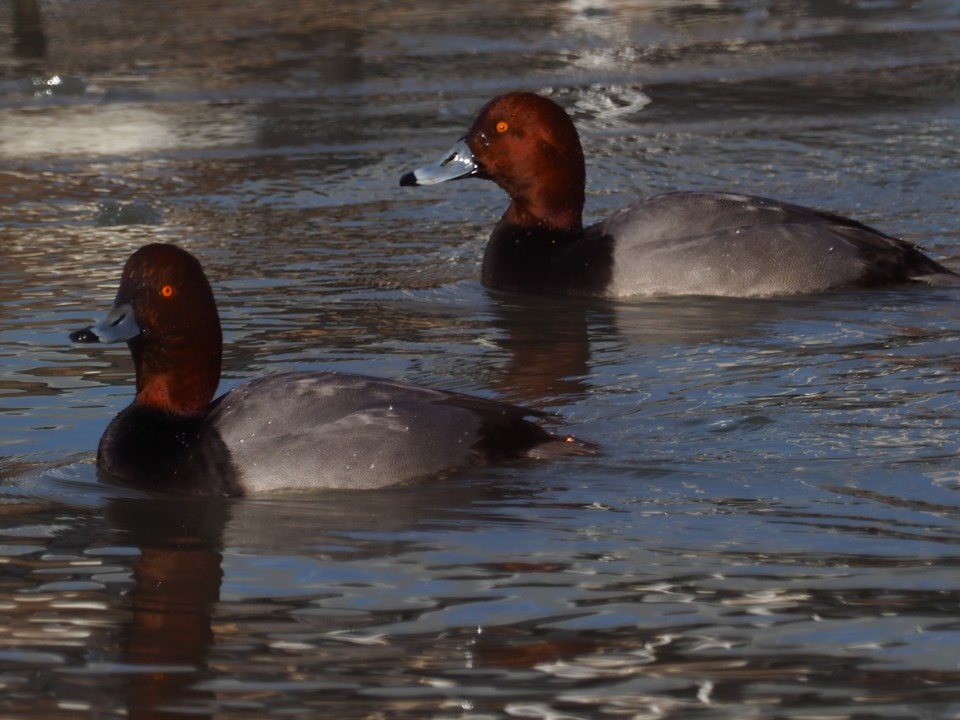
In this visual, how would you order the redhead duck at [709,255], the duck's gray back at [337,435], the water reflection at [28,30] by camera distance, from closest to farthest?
the duck's gray back at [337,435], the redhead duck at [709,255], the water reflection at [28,30]

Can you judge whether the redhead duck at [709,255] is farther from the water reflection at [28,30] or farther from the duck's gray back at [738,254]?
the water reflection at [28,30]

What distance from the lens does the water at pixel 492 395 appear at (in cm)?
425

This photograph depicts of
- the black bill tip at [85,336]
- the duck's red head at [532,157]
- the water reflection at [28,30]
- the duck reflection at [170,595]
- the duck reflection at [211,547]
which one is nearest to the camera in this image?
the duck reflection at [170,595]

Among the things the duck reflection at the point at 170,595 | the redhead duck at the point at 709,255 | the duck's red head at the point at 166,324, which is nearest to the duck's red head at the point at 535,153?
the redhead duck at the point at 709,255

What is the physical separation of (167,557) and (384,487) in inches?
28.7

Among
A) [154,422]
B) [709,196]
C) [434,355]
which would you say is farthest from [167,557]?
[709,196]

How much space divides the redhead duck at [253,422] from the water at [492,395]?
9 centimetres

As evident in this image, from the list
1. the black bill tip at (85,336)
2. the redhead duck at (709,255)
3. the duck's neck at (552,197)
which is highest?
the black bill tip at (85,336)

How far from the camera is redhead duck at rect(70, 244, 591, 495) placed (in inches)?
220

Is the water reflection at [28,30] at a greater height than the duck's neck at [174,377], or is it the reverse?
the water reflection at [28,30]

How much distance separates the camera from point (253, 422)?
5.61 metres

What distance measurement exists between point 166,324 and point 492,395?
1.40 m

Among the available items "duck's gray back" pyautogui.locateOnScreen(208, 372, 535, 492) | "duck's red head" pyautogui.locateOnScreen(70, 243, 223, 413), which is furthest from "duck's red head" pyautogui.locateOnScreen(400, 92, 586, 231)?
"duck's gray back" pyautogui.locateOnScreen(208, 372, 535, 492)

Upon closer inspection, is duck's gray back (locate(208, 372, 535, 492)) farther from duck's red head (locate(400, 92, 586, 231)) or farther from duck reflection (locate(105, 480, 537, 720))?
duck's red head (locate(400, 92, 586, 231))
